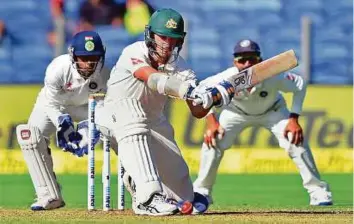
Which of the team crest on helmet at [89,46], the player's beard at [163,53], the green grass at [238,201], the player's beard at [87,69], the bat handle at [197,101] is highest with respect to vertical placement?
the team crest on helmet at [89,46]

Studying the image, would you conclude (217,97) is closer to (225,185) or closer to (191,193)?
(191,193)

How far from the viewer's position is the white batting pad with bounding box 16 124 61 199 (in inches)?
334

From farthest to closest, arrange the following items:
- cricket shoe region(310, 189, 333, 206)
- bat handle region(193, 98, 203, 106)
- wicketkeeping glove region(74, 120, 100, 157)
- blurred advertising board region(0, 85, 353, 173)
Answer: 1. blurred advertising board region(0, 85, 353, 173)
2. cricket shoe region(310, 189, 333, 206)
3. wicketkeeping glove region(74, 120, 100, 157)
4. bat handle region(193, 98, 203, 106)

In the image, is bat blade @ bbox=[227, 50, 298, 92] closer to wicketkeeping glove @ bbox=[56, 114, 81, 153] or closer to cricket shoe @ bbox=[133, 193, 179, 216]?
cricket shoe @ bbox=[133, 193, 179, 216]

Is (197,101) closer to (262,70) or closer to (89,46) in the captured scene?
(262,70)

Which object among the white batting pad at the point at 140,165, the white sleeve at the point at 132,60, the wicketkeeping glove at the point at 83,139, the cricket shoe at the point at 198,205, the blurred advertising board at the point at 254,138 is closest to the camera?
the white batting pad at the point at 140,165

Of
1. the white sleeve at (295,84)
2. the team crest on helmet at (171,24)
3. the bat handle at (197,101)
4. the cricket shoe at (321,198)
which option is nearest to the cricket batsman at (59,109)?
the team crest on helmet at (171,24)

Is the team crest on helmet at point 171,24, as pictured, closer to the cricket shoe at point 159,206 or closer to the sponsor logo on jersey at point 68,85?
the cricket shoe at point 159,206

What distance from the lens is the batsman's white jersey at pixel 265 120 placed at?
9.98 metres

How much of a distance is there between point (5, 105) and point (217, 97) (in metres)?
8.69

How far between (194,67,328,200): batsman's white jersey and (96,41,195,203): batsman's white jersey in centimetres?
218

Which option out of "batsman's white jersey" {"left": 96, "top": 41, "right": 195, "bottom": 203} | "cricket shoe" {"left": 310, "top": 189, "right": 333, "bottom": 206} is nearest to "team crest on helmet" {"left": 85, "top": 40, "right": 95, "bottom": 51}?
"batsman's white jersey" {"left": 96, "top": 41, "right": 195, "bottom": 203}

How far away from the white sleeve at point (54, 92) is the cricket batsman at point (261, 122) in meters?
1.58

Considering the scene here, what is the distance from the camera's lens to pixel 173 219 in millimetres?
7086
